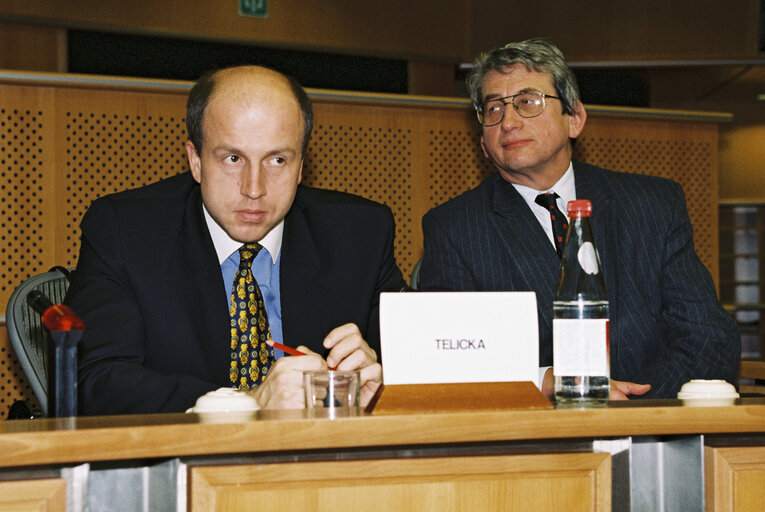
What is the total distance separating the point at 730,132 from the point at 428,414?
376 inches

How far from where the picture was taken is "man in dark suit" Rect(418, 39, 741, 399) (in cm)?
222

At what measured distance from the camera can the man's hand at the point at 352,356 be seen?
1.63 meters

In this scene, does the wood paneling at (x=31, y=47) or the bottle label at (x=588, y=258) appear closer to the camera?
the bottle label at (x=588, y=258)

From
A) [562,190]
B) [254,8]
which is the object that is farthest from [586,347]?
[254,8]

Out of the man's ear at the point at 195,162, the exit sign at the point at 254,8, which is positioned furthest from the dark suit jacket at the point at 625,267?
the exit sign at the point at 254,8

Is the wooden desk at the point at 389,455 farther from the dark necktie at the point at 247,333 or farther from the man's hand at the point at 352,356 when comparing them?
the dark necktie at the point at 247,333

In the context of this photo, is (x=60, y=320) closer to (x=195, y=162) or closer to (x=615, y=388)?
(x=195, y=162)

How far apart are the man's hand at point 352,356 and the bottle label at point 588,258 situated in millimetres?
410

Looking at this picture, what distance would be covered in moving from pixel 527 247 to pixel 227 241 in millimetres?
807

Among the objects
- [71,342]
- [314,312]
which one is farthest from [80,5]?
[71,342]

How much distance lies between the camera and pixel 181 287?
1.92 m

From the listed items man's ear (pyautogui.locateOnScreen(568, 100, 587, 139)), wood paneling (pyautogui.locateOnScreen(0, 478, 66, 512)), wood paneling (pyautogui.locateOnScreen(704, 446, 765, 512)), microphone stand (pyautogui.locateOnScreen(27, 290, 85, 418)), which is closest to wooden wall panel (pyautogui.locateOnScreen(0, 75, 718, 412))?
man's ear (pyautogui.locateOnScreen(568, 100, 587, 139))

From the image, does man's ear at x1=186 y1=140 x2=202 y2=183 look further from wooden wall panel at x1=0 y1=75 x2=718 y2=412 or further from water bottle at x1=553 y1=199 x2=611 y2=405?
wooden wall panel at x1=0 y1=75 x2=718 y2=412

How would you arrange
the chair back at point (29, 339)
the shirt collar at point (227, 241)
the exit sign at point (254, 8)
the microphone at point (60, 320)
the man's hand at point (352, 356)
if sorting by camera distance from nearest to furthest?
the microphone at point (60, 320) → the man's hand at point (352, 356) → the shirt collar at point (227, 241) → the chair back at point (29, 339) → the exit sign at point (254, 8)
